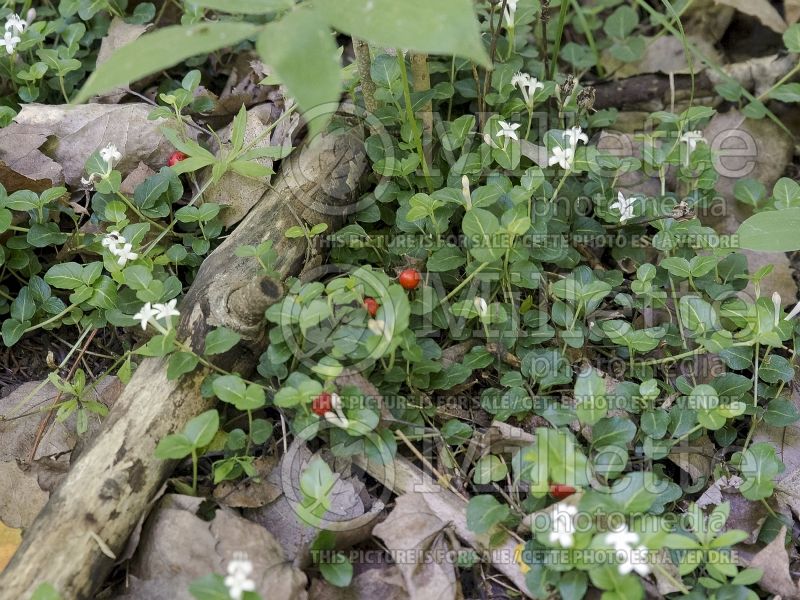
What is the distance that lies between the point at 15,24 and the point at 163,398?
81.1 inches

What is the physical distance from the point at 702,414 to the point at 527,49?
1996mm

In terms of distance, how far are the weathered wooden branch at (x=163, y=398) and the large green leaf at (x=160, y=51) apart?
90 centimetres

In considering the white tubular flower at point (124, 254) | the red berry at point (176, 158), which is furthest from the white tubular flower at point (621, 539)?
the red berry at point (176, 158)

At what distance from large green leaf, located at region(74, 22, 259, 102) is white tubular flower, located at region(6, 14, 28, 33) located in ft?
6.19

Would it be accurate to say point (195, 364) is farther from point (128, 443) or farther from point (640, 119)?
point (640, 119)

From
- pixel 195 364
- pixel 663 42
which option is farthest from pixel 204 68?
pixel 663 42

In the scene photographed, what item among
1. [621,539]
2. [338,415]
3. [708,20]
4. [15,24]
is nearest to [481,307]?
[338,415]

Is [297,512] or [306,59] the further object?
[297,512]

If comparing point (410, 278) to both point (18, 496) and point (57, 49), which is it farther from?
point (57, 49)

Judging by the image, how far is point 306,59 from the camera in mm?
1816

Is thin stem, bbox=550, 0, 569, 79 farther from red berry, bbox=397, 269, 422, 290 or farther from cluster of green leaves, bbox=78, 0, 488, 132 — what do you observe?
cluster of green leaves, bbox=78, 0, 488, 132

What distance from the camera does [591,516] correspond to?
2252 millimetres

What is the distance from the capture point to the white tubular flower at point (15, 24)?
339 cm

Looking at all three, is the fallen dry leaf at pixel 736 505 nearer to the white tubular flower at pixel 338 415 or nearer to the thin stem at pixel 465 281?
the thin stem at pixel 465 281
